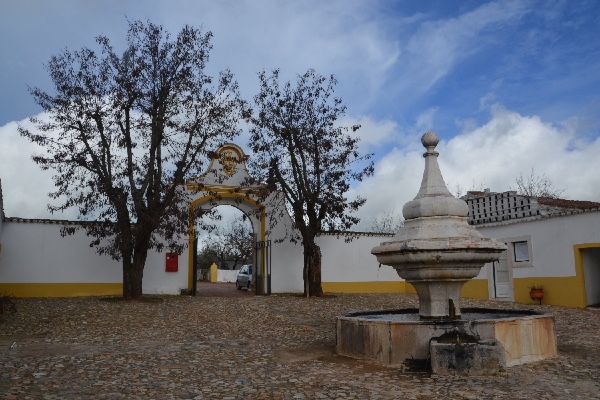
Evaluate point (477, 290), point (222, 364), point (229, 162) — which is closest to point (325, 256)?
point (229, 162)

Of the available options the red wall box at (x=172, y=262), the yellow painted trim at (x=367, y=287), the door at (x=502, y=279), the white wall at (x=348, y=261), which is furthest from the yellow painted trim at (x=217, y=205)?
the door at (x=502, y=279)

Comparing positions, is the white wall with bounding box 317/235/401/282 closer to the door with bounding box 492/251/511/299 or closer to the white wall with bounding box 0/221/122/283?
the door with bounding box 492/251/511/299

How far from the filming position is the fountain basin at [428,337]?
6.65 m

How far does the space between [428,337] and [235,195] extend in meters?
14.9

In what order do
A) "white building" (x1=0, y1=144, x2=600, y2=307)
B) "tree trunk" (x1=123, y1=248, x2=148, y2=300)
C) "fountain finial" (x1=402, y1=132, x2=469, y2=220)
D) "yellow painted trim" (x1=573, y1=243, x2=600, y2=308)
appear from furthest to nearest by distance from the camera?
"white building" (x1=0, y1=144, x2=600, y2=307) < "yellow painted trim" (x1=573, y1=243, x2=600, y2=308) < "tree trunk" (x1=123, y1=248, x2=148, y2=300) < "fountain finial" (x1=402, y1=132, x2=469, y2=220)

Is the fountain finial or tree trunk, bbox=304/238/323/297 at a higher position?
the fountain finial

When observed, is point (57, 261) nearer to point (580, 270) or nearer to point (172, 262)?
point (172, 262)

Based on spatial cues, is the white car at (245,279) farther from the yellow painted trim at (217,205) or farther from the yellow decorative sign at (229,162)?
the yellow decorative sign at (229,162)

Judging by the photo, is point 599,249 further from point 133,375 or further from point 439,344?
point 133,375

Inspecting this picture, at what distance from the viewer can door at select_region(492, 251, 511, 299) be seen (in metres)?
19.5

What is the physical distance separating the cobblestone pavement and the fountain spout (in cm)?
127

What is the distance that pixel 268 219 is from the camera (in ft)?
70.1

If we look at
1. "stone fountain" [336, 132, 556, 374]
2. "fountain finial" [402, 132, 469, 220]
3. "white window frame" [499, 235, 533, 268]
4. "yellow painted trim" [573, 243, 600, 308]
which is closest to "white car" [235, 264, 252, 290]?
"white window frame" [499, 235, 533, 268]

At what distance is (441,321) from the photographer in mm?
6816
